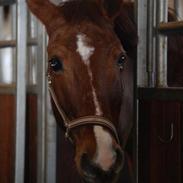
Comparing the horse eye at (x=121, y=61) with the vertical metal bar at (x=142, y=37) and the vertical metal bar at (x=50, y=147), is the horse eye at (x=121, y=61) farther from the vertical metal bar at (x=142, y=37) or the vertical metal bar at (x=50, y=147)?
the vertical metal bar at (x=50, y=147)

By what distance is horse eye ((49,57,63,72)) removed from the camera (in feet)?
4.70

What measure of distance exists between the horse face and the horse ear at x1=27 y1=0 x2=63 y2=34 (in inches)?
1.1

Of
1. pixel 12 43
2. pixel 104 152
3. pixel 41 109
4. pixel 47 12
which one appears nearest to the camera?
pixel 104 152

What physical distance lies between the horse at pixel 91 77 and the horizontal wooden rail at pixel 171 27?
143 mm

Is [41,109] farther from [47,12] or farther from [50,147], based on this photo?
[47,12]

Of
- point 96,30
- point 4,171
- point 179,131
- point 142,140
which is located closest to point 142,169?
point 142,140

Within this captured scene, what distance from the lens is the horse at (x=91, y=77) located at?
128 cm

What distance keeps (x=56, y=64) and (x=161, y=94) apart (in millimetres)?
360

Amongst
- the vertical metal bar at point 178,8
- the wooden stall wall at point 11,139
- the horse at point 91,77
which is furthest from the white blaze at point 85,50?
the wooden stall wall at point 11,139

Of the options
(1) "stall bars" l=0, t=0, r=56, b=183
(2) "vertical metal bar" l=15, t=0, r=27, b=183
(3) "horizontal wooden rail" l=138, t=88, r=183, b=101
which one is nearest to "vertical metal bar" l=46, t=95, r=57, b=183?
(1) "stall bars" l=0, t=0, r=56, b=183

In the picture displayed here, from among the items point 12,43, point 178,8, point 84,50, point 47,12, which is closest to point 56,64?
point 84,50

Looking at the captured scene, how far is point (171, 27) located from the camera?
1362 mm

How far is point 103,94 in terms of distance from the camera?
1350 mm

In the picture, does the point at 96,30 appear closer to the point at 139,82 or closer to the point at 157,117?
the point at 139,82
